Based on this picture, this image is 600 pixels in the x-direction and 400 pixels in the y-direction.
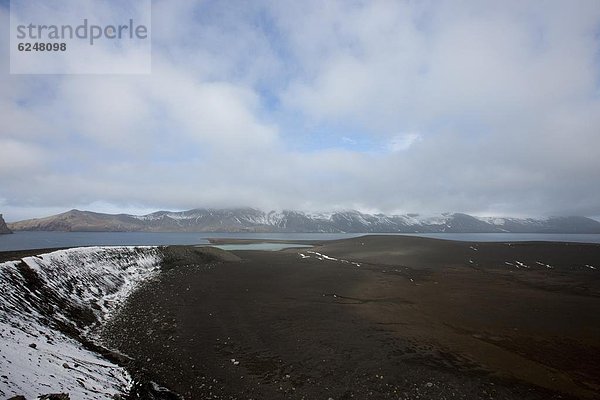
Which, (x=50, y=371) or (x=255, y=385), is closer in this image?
(x=50, y=371)

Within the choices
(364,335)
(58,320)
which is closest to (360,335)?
(364,335)

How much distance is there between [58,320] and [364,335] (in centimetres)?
1828

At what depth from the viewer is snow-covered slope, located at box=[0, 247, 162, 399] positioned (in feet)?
29.0

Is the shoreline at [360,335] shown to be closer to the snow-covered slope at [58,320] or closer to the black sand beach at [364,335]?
the black sand beach at [364,335]

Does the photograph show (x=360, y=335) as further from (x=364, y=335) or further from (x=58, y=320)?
(x=58, y=320)

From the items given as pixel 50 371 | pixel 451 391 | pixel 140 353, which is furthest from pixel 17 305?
pixel 451 391

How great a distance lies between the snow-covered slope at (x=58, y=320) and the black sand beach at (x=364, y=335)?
1.89 metres

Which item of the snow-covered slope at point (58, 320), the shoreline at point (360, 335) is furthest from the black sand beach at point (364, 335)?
the snow-covered slope at point (58, 320)

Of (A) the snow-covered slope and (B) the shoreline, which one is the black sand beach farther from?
(A) the snow-covered slope

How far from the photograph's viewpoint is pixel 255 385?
12.9m

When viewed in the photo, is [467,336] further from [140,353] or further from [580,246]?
[580,246]

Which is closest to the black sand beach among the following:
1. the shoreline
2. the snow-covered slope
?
the shoreline

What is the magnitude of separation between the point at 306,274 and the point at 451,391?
28271 millimetres

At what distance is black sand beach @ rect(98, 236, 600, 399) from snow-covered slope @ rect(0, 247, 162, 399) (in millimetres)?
1894
